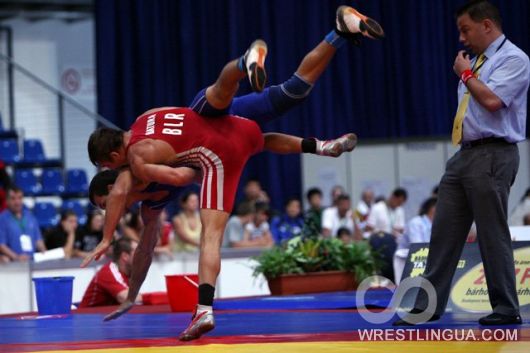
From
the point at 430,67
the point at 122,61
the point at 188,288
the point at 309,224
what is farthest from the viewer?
the point at 122,61

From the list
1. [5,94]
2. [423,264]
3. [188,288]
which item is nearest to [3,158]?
[5,94]

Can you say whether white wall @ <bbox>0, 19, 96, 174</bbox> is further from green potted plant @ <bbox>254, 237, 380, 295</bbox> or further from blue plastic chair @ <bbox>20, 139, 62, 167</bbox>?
green potted plant @ <bbox>254, 237, 380, 295</bbox>

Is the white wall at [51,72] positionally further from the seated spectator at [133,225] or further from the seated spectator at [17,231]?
the seated spectator at [133,225]

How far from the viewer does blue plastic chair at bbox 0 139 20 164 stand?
523 inches

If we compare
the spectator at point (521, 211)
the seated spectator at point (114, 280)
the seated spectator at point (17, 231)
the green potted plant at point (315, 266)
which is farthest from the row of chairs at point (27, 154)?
the green potted plant at point (315, 266)

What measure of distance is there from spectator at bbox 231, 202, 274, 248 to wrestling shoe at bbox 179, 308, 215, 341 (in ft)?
21.1

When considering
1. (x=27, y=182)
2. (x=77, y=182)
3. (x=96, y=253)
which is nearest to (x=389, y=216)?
(x=77, y=182)

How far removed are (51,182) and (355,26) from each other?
29.1ft

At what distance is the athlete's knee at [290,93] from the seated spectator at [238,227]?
5936mm

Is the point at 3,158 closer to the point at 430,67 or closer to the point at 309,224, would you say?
the point at 430,67

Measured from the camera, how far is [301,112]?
15180mm

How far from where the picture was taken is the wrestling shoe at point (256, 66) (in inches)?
182

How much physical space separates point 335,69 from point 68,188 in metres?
3.86

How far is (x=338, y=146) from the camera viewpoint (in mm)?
5371
